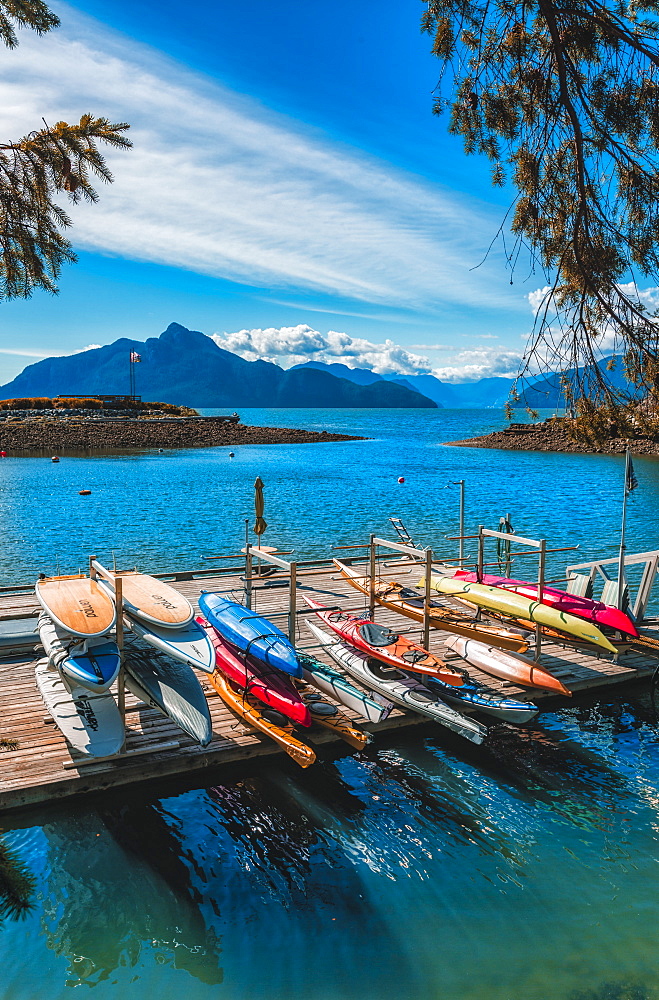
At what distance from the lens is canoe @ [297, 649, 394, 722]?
10.3 meters

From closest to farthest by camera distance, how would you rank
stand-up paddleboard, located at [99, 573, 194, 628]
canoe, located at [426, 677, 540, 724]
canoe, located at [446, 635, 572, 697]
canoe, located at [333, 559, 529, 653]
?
stand-up paddleboard, located at [99, 573, 194, 628]
canoe, located at [426, 677, 540, 724]
canoe, located at [446, 635, 572, 697]
canoe, located at [333, 559, 529, 653]

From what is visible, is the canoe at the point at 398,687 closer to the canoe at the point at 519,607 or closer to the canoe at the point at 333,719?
the canoe at the point at 333,719

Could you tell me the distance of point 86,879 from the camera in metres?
7.62

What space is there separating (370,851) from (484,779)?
2499 mm

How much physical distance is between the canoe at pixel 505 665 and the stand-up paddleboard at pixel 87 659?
22.3 feet

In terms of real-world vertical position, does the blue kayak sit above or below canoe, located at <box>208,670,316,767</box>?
above

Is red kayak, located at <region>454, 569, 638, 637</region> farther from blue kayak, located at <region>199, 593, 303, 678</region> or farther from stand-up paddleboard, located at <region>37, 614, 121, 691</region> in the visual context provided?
stand-up paddleboard, located at <region>37, 614, 121, 691</region>

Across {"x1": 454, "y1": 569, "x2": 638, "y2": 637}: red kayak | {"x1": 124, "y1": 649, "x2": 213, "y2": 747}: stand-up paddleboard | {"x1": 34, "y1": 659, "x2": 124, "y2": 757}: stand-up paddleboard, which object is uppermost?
{"x1": 454, "y1": 569, "x2": 638, "y2": 637}: red kayak

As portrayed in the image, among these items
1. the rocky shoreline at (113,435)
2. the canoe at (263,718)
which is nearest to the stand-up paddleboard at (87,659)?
the canoe at (263,718)

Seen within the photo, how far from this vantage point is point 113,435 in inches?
3130

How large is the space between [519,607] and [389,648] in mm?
2957

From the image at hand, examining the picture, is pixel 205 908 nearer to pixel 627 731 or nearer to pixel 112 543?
pixel 627 731

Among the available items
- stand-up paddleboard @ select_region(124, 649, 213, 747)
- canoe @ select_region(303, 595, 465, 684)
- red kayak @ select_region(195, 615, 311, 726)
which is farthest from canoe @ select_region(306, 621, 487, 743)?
stand-up paddleboard @ select_region(124, 649, 213, 747)

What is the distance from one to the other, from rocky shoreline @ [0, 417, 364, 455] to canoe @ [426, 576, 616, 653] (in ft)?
216
